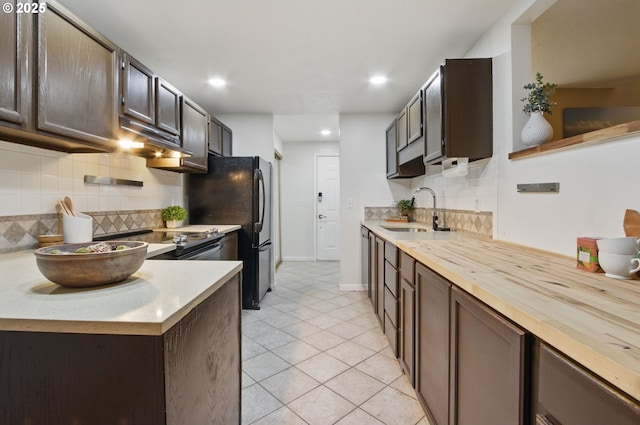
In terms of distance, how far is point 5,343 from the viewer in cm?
73

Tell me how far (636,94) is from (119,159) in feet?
14.5

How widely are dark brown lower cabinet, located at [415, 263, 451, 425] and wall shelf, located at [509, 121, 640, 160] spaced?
2.79 feet

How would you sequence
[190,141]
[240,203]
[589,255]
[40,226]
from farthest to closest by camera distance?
[240,203]
[190,141]
[40,226]
[589,255]

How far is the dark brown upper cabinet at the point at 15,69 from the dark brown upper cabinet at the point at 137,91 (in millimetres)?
551

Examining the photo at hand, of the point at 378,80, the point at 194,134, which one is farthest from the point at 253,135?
the point at 378,80

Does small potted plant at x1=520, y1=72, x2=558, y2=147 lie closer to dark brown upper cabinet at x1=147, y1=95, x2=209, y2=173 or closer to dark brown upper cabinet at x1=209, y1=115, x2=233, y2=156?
dark brown upper cabinet at x1=147, y1=95, x2=209, y2=173

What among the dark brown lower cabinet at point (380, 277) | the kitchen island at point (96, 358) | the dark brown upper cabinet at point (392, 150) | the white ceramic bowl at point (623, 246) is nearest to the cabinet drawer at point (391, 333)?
the dark brown lower cabinet at point (380, 277)

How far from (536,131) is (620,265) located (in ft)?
2.90

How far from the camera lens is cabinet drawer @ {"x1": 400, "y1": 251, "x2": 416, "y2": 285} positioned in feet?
5.49

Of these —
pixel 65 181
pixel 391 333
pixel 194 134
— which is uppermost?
pixel 194 134

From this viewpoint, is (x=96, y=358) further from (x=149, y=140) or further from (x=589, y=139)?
(x=589, y=139)

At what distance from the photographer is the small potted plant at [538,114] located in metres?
1.57

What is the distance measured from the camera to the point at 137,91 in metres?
1.96

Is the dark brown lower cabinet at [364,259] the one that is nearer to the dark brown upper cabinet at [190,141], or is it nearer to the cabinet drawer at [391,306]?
the cabinet drawer at [391,306]
